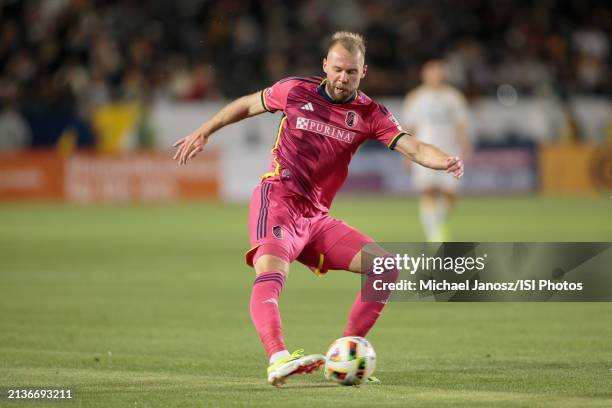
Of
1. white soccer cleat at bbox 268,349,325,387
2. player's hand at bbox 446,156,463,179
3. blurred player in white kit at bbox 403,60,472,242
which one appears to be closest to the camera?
white soccer cleat at bbox 268,349,325,387

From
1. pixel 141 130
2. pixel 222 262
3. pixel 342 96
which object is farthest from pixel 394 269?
pixel 141 130

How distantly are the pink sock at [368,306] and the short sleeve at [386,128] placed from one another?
0.88m

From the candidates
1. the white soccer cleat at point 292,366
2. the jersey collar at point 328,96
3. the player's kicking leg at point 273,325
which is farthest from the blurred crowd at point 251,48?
the white soccer cleat at point 292,366

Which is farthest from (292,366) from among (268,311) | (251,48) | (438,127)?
(251,48)

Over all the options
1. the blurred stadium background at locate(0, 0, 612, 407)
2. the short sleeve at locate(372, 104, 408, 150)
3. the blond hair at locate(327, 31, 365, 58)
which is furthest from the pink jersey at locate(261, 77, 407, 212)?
the blurred stadium background at locate(0, 0, 612, 407)

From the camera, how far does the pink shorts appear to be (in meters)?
7.79

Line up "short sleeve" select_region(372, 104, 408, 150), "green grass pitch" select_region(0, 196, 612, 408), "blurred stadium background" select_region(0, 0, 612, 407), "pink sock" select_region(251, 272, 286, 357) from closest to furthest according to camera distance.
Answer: "pink sock" select_region(251, 272, 286, 357), "green grass pitch" select_region(0, 196, 612, 408), "short sleeve" select_region(372, 104, 408, 150), "blurred stadium background" select_region(0, 0, 612, 407)

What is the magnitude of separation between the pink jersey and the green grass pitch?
1.38 metres

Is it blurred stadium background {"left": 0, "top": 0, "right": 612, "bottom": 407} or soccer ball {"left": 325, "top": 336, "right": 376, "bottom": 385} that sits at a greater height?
blurred stadium background {"left": 0, "top": 0, "right": 612, "bottom": 407}

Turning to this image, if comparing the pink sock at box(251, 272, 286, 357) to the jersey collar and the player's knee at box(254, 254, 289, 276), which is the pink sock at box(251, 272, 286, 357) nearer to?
the player's knee at box(254, 254, 289, 276)

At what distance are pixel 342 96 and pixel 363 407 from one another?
224 cm

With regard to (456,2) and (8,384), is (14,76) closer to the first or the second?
(456,2)

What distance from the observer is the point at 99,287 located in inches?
536

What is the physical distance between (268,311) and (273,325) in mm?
111
